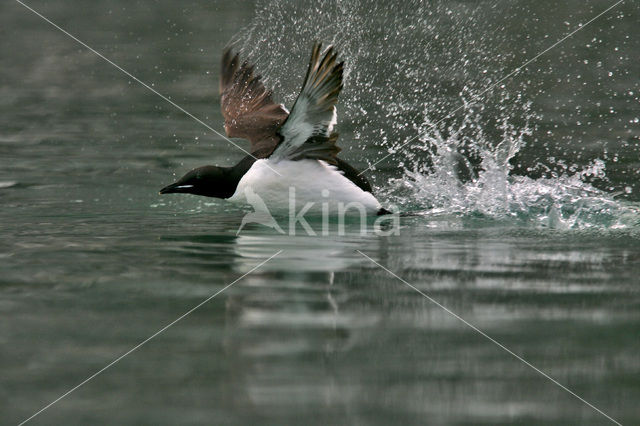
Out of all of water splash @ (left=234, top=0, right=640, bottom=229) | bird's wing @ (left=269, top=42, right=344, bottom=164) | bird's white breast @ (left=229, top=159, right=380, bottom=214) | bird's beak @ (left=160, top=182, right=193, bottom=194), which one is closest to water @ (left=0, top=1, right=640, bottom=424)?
water splash @ (left=234, top=0, right=640, bottom=229)

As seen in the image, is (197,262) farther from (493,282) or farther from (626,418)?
(626,418)

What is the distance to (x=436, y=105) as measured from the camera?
11062 mm

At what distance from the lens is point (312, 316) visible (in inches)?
112

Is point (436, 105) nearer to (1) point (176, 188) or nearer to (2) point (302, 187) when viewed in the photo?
(2) point (302, 187)

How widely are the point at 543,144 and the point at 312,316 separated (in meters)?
7.49

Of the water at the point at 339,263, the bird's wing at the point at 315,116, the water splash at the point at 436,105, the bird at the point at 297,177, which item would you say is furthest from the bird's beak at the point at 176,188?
the water splash at the point at 436,105

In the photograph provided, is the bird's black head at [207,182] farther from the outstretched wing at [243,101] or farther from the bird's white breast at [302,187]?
the outstretched wing at [243,101]

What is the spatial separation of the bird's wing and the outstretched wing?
1087 millimetres

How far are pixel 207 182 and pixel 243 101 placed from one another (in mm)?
1362

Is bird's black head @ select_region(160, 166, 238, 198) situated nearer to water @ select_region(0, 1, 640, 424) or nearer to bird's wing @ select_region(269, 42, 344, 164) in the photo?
water @ select_region(0, 1, 640, 424)

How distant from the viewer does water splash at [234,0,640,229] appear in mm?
5742

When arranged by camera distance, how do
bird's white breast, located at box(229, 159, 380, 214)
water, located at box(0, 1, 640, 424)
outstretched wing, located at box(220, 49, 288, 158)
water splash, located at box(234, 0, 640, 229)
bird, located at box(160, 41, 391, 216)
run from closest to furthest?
water, located at box(0, 1, 640, 424) → bird, located at box(160, 41, 391, 216) → bird's white breast, located at box(229, 159, 380, 214) → water splash, located at box(234, 0, 640, 229) → outstretched wing, located at box(220, 49, 288, 158)

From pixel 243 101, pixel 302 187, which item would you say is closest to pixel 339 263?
pixel 302 187

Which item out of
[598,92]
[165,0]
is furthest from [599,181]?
[165,0]
